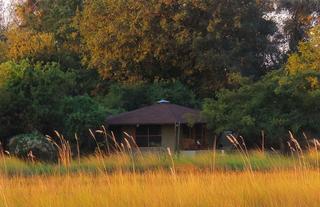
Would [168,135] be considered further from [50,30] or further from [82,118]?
[50,30]

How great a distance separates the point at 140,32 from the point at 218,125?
10.1 meters

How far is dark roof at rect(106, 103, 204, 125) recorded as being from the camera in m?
30.0

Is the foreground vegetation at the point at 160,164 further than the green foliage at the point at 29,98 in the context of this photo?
No

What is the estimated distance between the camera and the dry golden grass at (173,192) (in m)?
7.07

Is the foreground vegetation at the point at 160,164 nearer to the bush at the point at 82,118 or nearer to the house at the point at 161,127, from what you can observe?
the bush at the point at 82,118

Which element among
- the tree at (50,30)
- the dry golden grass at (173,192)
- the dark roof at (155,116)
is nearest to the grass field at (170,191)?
the dry golden grass at (173,192)

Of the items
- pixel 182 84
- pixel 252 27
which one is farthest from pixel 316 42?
pixel 182 84

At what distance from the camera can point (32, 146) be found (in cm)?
2228

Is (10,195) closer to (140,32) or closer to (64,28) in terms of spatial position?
(140,32)

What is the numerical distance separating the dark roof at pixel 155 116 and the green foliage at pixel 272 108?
150 inches

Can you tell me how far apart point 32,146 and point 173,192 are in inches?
617

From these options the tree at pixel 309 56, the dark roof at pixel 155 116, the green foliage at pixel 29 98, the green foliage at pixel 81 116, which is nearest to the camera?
the green foliage at pixel 29 98

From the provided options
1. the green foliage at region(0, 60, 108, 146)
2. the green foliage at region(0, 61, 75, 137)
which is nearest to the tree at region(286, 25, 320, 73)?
the green foliage at region(0, 60, 108, 146)

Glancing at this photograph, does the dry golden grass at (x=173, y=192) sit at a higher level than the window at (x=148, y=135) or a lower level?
lower
